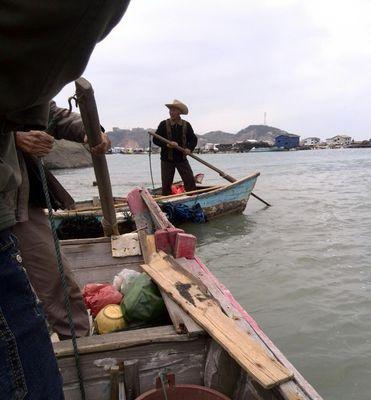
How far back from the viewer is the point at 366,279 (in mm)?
6105

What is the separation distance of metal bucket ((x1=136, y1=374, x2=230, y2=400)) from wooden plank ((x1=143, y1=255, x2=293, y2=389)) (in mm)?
265

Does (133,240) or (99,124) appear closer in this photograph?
(99,124)

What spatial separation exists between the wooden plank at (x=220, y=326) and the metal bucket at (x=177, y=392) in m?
0.27

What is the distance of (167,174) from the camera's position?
984cm

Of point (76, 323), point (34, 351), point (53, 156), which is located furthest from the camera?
point (53, 156)

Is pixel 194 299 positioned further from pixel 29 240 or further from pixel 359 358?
pixel 359 358

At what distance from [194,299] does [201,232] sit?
713cm

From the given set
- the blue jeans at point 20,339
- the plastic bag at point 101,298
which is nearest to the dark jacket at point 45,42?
the blue jeans at point 20,339

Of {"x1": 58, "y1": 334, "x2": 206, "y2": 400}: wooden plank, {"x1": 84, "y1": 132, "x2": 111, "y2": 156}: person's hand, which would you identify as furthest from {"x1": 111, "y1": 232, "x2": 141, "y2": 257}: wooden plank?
{"x1": 58, "y1": 334, "x2": 206, "y2": 400}: wooden plank

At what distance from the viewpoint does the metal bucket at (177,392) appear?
6.48 feet

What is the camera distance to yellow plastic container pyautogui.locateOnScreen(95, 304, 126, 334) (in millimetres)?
→ 2701

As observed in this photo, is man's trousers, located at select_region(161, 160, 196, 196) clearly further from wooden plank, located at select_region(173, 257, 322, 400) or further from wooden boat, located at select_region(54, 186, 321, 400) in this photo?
wooden boat, located at select_region(54, 186, 321, 400)

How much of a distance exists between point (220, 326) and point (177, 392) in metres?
0.39

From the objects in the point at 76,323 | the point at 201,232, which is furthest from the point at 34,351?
the point at 201,232
